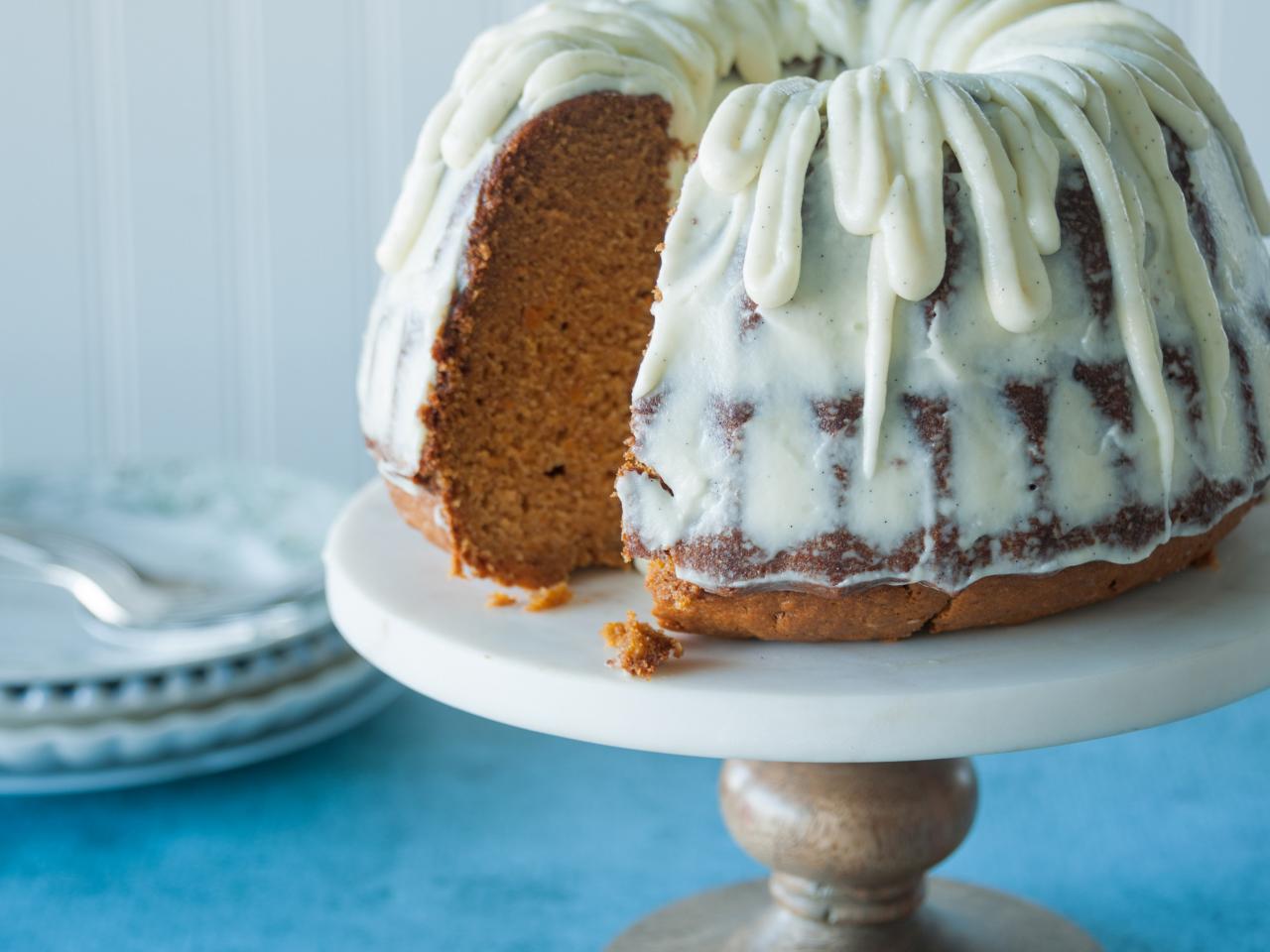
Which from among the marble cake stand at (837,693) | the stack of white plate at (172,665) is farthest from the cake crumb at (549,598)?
the stack of white plate at (172,665)

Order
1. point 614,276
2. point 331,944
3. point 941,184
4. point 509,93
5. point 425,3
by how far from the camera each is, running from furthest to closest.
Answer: point 425,3 → point 331,944 → point 614,276 → point 509,93 → point 941,184

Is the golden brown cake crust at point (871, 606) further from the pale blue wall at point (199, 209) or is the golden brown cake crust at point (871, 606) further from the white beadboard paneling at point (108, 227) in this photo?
the white beadboard paneling at point (108, 227)

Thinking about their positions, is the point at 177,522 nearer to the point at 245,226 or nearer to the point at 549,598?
the point at 245,226

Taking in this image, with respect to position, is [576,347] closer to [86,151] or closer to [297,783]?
[297,783]

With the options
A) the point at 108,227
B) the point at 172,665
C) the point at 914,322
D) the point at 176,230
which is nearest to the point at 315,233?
the point at 176,230

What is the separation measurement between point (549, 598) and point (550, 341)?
10.3 inches

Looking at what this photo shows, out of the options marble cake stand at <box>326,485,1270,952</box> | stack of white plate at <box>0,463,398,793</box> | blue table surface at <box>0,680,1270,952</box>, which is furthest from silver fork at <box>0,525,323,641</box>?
marble cake stand at <box>326,485,1270,952</box>

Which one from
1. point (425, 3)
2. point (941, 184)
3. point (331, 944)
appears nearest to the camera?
point (941, 184)

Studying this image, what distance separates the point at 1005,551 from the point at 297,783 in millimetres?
1204

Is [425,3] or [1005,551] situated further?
[425,3]

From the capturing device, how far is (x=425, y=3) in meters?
2.57

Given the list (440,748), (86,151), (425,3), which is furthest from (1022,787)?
(86,151)

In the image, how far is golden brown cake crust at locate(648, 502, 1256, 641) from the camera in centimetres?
124

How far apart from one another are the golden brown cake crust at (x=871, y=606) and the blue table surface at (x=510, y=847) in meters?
0.66
